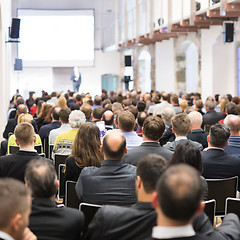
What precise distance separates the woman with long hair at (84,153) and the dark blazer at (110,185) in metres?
0.79

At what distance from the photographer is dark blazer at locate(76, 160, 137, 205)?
12.4ft

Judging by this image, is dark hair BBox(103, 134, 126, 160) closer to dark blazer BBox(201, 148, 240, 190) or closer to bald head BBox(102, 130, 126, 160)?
bald head BBox(102, 130, 126, 160)

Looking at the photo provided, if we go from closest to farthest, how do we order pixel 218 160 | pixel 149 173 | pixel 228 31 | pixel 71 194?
1. pixel 149 173
2. pixel 71 194
3. pixel 218 160
4. pixel 228 31

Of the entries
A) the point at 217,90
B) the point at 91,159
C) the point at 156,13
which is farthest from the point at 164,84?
the point at 91,159

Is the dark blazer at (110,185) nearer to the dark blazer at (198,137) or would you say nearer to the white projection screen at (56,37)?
the dark blazer at (198,137)

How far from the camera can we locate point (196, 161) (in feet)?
12.6

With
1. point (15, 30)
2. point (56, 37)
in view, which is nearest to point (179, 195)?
point (15, 30)

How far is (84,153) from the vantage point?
473 centimetres

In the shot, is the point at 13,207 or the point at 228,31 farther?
the point at 228,31

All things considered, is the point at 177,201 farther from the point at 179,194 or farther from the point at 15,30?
the point at 15,30

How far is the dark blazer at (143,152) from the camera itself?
4.84 meters

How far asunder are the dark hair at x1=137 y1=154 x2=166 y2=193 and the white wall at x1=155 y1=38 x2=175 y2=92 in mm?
19493

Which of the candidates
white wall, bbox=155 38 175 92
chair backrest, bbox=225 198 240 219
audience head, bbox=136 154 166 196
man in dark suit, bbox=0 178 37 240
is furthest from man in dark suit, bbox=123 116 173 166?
white wall, bbox=155 38 175 92

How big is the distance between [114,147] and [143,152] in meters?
1.01
